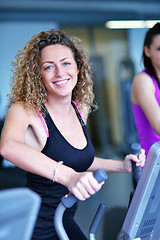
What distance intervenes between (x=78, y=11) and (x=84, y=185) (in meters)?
5.29

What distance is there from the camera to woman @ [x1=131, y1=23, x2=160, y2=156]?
2.07 meters

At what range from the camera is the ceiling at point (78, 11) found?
17.9 feet

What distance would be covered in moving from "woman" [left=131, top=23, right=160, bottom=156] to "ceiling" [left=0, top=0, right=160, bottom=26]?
3.64 meters

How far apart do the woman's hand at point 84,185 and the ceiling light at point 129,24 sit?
5.47 meters

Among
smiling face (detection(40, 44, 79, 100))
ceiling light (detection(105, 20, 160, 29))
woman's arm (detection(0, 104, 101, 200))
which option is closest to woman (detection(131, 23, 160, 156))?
smiling face (detection(40, 44, 79, 100))

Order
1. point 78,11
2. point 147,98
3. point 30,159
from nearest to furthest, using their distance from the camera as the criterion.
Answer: point 30,159 < point 147,98 < point 78,11

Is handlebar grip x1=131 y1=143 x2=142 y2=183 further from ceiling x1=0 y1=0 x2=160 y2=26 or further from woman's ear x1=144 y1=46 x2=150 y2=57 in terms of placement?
ceiling x1=0 y1=0 x2=160 y2=26

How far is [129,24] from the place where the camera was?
20.9ft

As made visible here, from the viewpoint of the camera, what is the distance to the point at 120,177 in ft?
17.7

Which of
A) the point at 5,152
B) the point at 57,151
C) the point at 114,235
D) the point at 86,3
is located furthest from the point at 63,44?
the point at 86,3

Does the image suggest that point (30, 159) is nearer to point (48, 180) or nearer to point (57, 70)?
point (48, 180)

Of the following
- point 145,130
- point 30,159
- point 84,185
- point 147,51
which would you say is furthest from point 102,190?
point 84,185

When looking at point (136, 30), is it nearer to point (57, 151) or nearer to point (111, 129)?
point (111, 129)

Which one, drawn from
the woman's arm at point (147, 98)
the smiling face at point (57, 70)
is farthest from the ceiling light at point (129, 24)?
the smiling face at point (57, 70)
